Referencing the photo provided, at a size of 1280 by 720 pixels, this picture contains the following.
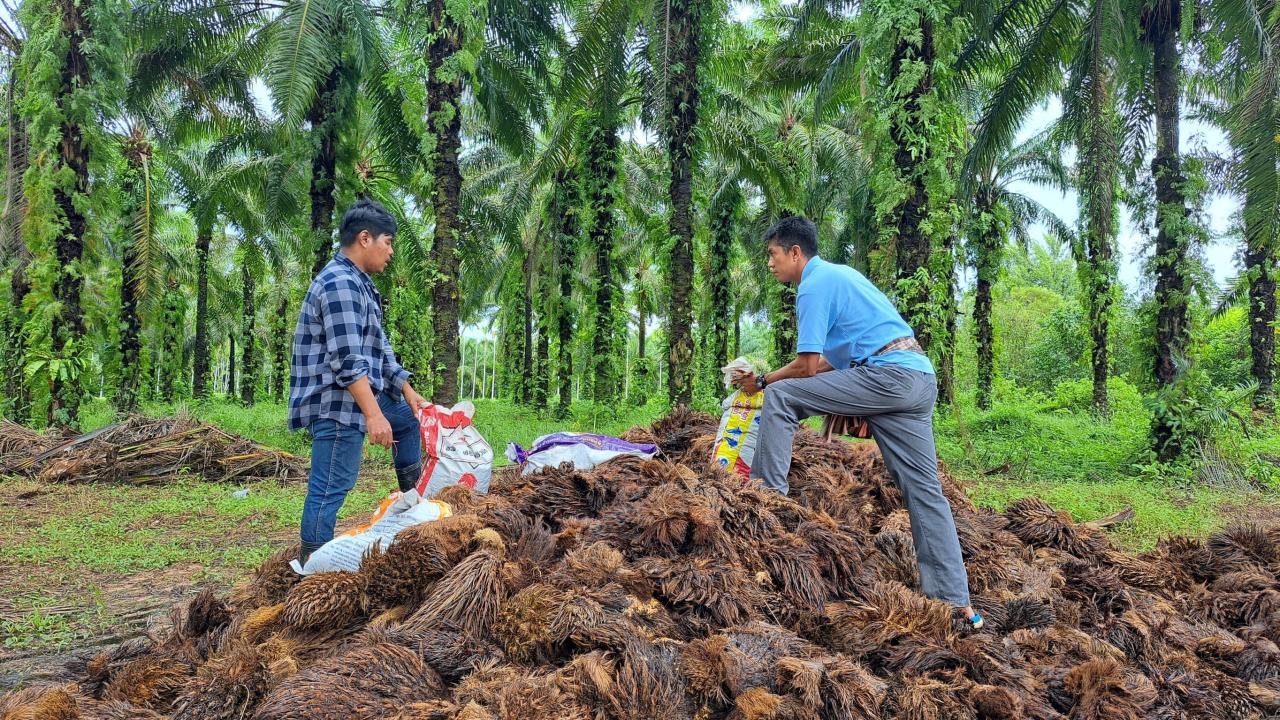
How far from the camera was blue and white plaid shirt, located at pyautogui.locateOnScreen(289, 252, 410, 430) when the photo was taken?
3.71 metres

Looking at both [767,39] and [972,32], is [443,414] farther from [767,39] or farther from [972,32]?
[767,39]

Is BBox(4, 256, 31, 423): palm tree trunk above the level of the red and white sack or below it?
above

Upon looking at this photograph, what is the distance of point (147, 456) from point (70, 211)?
3.88 meters

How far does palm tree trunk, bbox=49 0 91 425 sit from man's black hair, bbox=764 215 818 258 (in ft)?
33.6

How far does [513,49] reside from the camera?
42.9ft

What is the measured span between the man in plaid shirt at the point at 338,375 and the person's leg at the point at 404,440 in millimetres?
257

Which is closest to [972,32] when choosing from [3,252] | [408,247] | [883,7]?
[883,7]

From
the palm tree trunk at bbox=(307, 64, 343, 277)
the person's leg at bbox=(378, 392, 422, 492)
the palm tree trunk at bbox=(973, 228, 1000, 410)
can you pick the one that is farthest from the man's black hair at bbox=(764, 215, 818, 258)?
the palm tree trunk at bbox=(973, 228, 1000, 410)

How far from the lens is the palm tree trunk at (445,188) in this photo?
9.35 metres

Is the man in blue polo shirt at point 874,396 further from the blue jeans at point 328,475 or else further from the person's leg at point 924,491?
the blue jeans at point 328,475

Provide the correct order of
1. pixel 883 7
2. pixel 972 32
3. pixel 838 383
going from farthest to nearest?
pixel 972 32 → pixel 883 7 → pixel 838 383

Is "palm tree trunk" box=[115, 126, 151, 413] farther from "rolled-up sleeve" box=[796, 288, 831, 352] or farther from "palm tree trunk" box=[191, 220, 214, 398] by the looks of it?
"rolled-up sleeve" box=[796, 288, 831, 352]

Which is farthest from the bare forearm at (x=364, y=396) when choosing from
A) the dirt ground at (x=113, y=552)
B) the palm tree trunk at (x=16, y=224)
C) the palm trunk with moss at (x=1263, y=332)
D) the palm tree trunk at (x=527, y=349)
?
the palm trunk with moss at (x=1263, y=332)

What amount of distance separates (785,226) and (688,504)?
1.49 m
